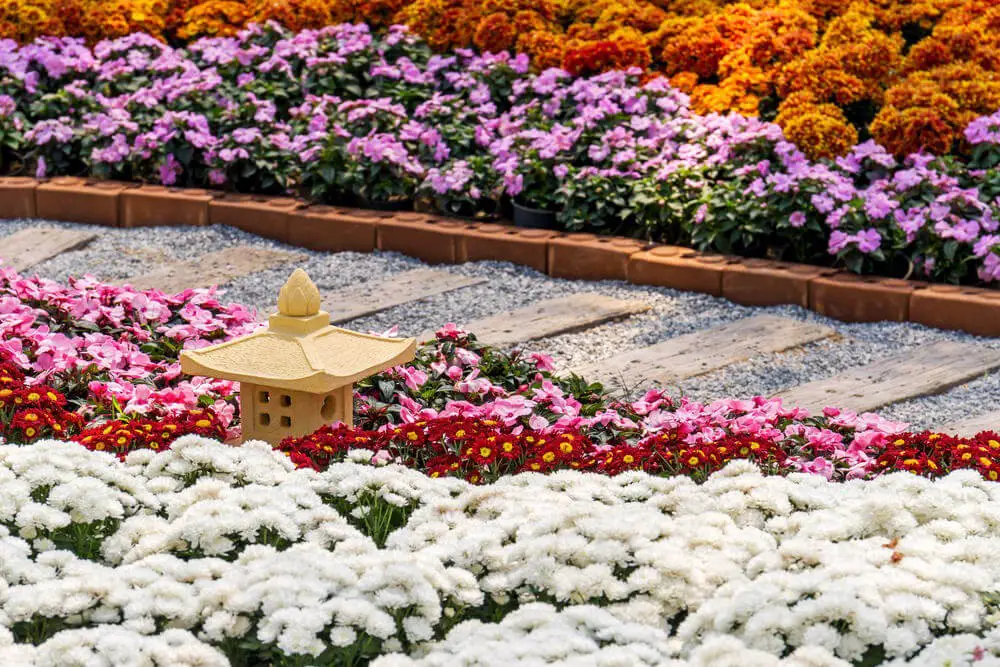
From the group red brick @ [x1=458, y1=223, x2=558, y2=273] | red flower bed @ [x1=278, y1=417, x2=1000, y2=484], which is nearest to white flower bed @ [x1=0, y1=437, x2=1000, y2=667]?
red flower bed @ [x1=278, y1=417, x2=1000, y2=484]

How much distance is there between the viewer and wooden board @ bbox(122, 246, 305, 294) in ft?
21.2

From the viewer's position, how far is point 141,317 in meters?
5.20

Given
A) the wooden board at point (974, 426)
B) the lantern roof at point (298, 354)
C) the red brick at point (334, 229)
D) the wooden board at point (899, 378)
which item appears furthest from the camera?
the red brick at point (334, 229)

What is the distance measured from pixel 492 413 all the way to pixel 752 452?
848 mm

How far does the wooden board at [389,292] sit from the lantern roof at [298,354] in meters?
1.80

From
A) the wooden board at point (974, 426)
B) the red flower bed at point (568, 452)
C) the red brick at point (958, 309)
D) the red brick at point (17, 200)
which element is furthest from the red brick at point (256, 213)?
the wooden board at point (974, 426)

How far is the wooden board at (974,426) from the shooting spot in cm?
469

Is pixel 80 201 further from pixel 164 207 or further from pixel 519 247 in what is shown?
pixel 519 247

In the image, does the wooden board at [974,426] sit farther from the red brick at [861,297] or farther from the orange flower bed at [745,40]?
the orange flower bed at [745,40]

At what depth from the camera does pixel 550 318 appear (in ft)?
19.4

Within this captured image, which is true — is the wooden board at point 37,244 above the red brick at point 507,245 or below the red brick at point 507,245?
below

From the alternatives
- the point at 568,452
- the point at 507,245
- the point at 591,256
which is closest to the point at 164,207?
the point at 507,245

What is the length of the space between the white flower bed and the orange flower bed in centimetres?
366

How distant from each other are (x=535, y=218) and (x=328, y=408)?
2945 mm
